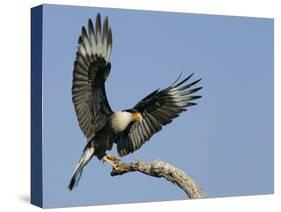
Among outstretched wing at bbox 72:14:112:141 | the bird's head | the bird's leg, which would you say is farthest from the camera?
the bird's head

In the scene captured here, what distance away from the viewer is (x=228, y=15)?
31.6 ft

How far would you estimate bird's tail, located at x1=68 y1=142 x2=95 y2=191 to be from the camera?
8742mm

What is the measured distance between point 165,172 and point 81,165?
3.08 ft

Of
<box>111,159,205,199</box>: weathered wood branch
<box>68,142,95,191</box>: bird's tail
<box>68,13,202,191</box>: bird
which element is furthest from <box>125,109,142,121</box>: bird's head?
<box>68,142,95,191</box>: bird's tail

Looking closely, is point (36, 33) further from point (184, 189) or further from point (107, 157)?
point (184, 189)

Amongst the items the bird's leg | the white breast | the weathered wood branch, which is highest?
the white breast

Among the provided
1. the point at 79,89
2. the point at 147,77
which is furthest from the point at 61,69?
the point at 147,77

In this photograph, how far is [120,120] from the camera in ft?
29.6

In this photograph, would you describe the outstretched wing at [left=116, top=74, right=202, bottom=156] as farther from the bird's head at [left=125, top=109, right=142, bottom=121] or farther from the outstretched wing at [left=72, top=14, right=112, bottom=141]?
the outstretched wing at [left=72, top=14, right=112, bottom=141]

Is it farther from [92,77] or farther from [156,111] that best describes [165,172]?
[92,77]

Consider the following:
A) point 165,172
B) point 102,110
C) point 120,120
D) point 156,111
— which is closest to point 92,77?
point 102,110

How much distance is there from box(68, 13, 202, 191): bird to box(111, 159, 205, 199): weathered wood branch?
12 centimetres

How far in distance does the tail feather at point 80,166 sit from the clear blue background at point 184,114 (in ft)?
0.18

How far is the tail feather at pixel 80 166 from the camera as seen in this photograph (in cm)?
874
